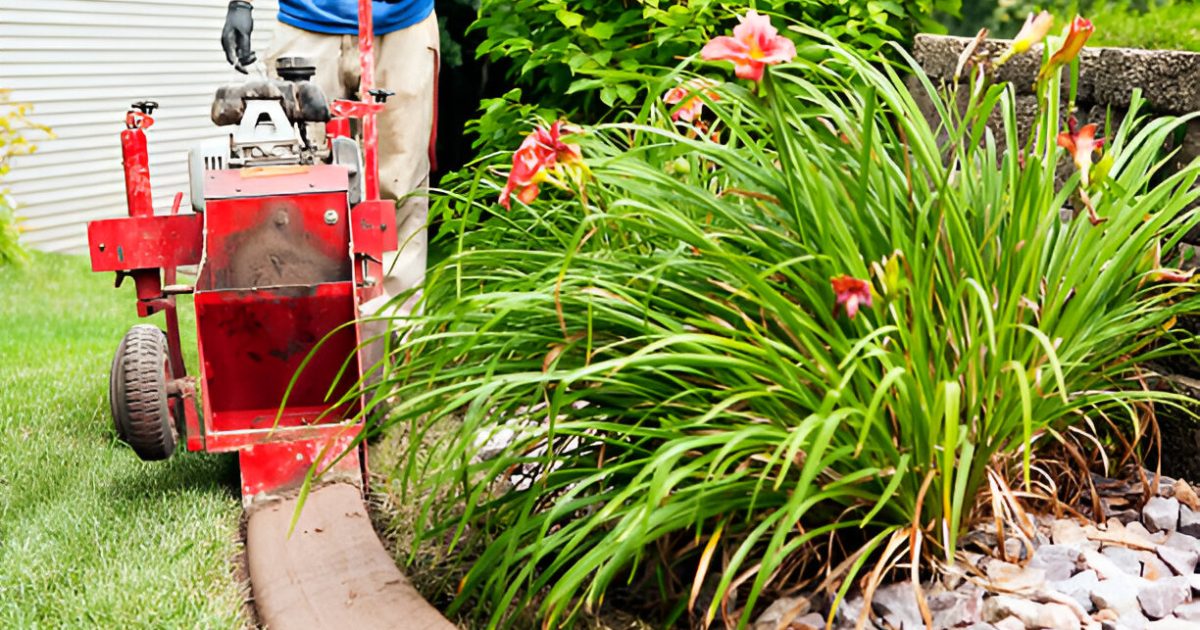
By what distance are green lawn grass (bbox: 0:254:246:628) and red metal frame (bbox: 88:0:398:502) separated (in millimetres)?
165

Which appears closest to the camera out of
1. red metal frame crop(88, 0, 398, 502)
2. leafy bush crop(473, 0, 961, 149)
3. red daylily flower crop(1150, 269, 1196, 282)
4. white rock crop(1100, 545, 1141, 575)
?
white rock crop(1100, 545, 1141, 575)

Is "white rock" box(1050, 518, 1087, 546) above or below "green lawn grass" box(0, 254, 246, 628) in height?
above

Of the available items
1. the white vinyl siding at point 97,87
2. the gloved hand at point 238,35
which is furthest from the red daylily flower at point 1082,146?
the white vinyl siding at point 97,87

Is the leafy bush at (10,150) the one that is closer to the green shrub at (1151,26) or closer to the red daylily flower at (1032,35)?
the green shrub at (1151,26)

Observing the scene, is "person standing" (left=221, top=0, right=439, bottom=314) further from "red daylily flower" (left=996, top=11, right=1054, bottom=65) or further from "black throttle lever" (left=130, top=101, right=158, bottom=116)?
"red daylily flower" (left=996, top=11, right=1054, bottom=65)

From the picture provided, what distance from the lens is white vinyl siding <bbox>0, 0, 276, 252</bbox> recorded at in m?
8.39

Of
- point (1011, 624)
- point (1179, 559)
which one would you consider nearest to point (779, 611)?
point (1011, 624)

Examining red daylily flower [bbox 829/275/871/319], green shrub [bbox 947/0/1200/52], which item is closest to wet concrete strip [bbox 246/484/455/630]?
red daylily flower [bbox 829/275/871/319]

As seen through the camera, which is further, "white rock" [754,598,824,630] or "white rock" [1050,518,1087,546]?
"white rock" [1050,518,1087,546]

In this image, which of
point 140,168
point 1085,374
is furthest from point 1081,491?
point 140,168

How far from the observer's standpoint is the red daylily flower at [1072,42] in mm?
2254

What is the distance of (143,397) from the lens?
3.31 meters

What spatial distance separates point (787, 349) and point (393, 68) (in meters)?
3.42

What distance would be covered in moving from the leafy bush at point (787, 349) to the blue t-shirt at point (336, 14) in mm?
2700
